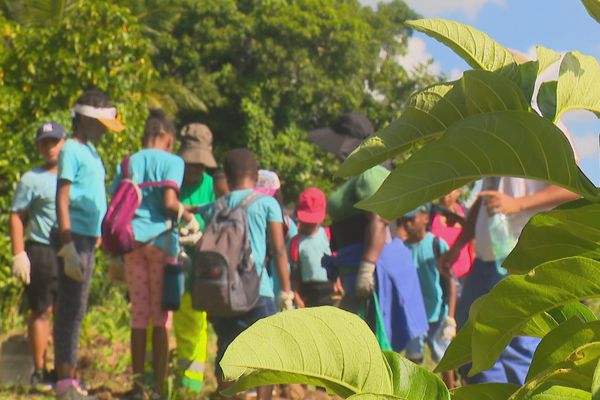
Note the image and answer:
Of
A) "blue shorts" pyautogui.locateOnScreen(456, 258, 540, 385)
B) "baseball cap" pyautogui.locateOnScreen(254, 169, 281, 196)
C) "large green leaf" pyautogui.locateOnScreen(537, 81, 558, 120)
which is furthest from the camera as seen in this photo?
"baseball cap" pyautogui.locateOnScreen(254, 169, 281, 196)

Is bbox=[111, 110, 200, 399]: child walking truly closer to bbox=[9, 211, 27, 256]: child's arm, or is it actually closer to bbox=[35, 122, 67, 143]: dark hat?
bbox=[35, 122, 67, 143]: dark hat

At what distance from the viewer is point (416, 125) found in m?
1.24

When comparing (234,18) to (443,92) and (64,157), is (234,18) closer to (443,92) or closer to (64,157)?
(64,157)

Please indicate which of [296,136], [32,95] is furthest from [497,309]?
[296,136]

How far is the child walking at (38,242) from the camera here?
22.3ft

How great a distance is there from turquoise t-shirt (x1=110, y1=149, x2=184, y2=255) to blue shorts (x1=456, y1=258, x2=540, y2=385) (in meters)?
1.88

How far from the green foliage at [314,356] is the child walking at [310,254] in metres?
6.63

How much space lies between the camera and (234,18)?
92.6ft

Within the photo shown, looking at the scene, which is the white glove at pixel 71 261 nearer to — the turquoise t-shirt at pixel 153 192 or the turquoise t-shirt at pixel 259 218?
the turquoise t-shirt at pixel 153 192

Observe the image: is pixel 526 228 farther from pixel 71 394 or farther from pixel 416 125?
pixel 71 394

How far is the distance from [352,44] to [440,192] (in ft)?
91.1

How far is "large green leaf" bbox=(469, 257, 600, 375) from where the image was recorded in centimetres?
112

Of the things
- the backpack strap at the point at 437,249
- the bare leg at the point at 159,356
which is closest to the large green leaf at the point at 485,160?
the bare leg at the point at 159,356

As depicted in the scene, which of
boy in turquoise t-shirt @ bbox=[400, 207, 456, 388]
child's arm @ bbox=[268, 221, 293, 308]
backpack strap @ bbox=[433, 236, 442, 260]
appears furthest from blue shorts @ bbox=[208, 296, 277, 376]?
backpack strap @ bbox=[433, 236, 442, 260]
